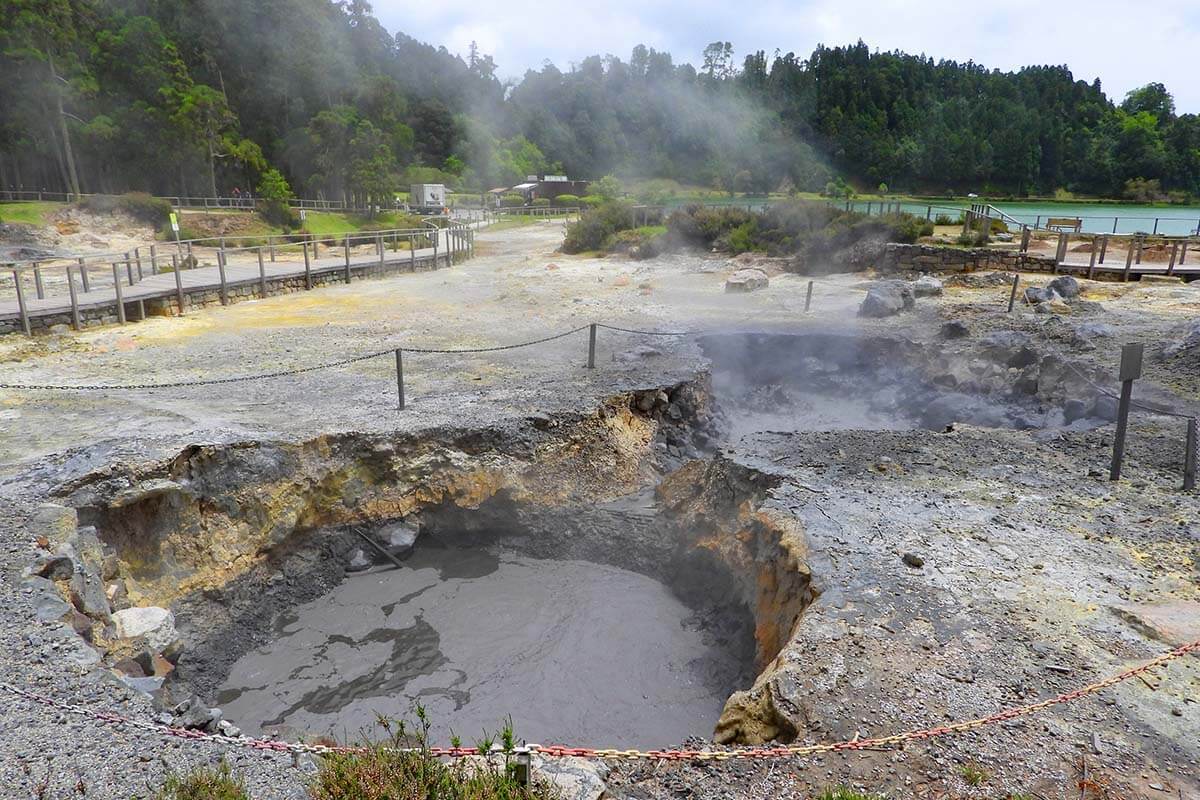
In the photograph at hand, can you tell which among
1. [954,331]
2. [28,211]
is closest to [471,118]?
[28,211]

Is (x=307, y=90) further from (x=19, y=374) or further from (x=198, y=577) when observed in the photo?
(x=198, y=577)

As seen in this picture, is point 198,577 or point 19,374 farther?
point 19,374

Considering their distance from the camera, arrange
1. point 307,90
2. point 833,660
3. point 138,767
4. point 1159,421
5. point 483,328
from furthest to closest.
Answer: point 307,90, point 483,328, point 1159,421, point 833,660, point 138,767

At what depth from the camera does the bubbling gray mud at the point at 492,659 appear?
656 centimetres

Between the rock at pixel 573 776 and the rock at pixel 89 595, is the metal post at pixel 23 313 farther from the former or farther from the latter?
the rock at pixel 573 776

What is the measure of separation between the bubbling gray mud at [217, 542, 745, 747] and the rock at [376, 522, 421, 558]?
0.19 m

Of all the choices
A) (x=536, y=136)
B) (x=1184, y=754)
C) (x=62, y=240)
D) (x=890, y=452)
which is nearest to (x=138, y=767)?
(x=1184, y=754)

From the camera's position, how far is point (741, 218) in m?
28.7

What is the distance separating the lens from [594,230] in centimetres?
2956

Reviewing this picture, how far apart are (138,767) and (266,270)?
17789mm

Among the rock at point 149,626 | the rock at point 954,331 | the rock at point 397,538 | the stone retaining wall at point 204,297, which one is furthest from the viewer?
the rock at point 954,331

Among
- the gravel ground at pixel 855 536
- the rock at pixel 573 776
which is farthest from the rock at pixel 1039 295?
the rock at pixel 573 776

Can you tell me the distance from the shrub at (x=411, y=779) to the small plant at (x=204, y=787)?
334mm

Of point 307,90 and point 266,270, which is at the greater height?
point 307,90
